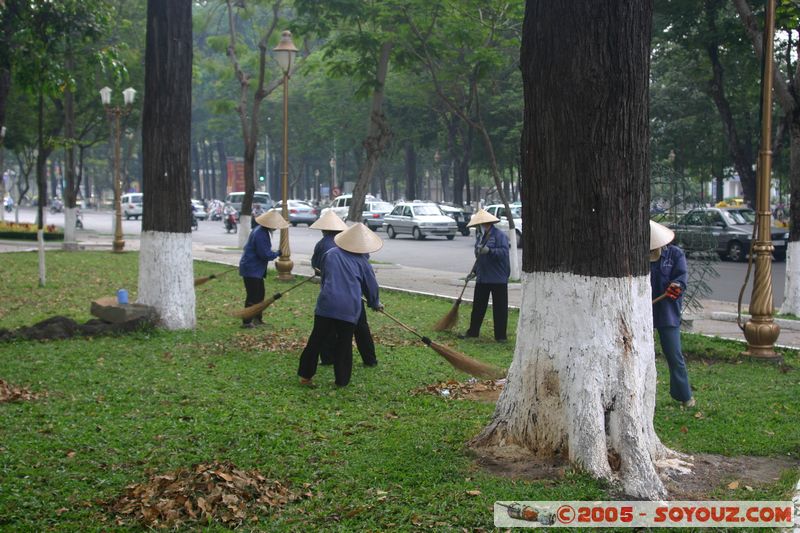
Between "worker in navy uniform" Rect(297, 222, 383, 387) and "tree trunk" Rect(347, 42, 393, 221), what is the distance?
14788 mm

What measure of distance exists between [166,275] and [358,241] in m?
3.91

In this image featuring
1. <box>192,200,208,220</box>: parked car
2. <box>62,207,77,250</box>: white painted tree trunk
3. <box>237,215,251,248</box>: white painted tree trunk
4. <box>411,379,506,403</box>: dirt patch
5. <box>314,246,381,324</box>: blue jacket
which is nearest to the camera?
<box>411,379,506,403</box>: dirt patch

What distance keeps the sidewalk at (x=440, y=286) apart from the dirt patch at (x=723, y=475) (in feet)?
7.66

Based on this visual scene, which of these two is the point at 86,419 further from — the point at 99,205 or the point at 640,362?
the point at 99,205

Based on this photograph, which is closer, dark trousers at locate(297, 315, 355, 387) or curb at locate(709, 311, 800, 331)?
dark trousers at locate(297, 315, 355, 387)

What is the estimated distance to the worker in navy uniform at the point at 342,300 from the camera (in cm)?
829

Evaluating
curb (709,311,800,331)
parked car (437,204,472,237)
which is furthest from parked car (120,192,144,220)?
curb (709,311,800,331)

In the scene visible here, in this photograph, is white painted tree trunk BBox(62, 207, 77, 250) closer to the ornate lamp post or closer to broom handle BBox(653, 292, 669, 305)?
the ornate lamp post

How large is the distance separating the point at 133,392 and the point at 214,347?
268cm

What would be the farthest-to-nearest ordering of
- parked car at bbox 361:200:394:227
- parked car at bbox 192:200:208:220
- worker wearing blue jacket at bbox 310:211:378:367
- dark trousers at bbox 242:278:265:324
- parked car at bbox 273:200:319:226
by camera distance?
parked car at bbox 192:200:208:220 → parked car at bbox 273:200:319:226 → parked car at bbox 361:200:394:227 → dark trousers at bbox 242:278:265:324 → worker wearing blue jacket at bbox 310:211:378:367

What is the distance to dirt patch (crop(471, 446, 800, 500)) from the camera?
17.6 ft

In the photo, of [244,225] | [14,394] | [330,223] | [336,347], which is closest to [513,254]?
[244,225]

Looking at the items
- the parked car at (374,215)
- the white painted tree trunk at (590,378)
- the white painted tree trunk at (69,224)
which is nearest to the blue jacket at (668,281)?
the white painted tree trunk at (590,378)

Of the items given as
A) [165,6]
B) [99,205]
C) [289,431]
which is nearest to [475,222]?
[165,6]
